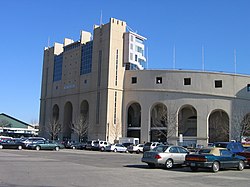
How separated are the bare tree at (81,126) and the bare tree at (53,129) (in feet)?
29.1

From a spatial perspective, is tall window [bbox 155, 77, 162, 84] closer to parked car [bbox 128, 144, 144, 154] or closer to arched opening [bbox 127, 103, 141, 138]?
arched opening [bbox 127, 103, 141, 138]

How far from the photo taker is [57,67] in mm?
99062

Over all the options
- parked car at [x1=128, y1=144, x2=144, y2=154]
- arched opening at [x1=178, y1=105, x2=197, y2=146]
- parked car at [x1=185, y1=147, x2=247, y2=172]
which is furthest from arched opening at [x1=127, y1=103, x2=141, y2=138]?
parked car at [x1=185, y1=147, x2=247, y2=172]

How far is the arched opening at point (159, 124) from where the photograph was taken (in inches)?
3039

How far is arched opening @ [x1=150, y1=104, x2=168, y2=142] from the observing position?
253 ft

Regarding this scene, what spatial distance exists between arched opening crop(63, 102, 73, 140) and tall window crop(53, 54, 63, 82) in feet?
27.2

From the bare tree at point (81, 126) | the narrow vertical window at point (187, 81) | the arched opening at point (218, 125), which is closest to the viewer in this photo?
the narrow vertical window at point (187, 81)

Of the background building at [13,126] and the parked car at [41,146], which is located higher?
the background building at [13,126]

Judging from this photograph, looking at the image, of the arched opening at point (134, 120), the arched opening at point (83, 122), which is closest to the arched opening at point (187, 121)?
the arched opening at point (134, 120)

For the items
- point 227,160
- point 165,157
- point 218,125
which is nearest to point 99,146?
point 218,125

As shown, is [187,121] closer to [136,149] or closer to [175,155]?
[136,149]

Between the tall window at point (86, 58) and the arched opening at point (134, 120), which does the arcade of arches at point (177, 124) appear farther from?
the tall window at point (86, 58)

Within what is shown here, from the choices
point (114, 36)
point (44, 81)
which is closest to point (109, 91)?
point (114, 36)

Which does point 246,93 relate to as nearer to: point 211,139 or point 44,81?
point 211,139
